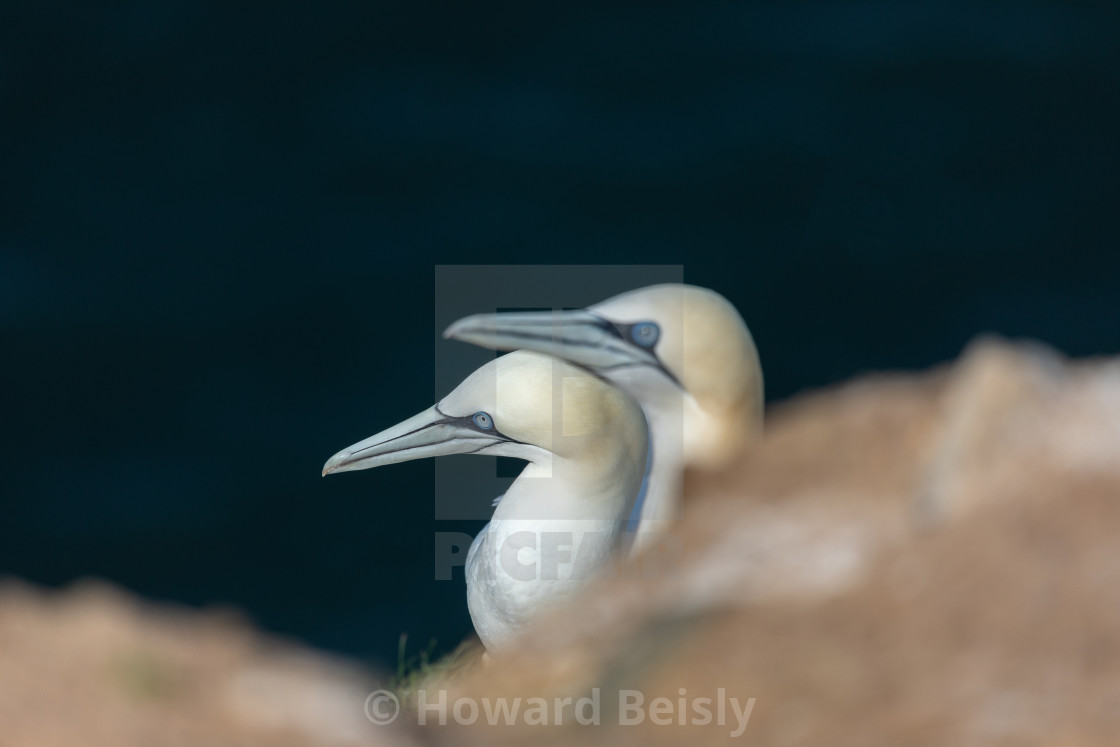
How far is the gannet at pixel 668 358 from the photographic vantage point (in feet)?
17.8

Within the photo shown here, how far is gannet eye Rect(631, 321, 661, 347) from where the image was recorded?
5539 mm

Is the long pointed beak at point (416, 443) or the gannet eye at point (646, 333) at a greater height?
the gannet eye at point (646, 333)

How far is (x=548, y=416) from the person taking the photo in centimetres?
532

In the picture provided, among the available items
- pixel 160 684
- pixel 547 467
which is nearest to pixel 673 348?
pixel 547 467

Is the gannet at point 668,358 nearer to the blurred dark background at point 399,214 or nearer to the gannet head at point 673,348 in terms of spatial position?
the gannet head at point 673,348

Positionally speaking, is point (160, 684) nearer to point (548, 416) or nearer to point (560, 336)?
point (548, 416)

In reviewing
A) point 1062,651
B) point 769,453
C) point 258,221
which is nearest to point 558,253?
point 258,221

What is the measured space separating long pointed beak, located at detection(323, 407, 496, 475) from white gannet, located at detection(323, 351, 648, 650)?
11 mm

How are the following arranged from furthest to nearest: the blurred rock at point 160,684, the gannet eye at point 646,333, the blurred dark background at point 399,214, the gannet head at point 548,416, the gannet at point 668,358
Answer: the blurred dark background at point 399,214 < the gannet eye at point 646,333 < the gannet at point 668,358 < the gannet head at point 548,416 < the blurred rock at point 160,684

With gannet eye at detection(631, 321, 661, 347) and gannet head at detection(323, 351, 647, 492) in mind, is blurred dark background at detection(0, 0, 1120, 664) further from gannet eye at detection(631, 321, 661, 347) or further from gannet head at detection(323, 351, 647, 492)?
gannet eye at detection(631, 321, 661, 347)

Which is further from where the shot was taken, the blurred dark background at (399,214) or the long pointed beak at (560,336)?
the blurred dark background at (399,214)

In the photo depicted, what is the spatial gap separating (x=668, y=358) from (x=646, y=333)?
0.46 feet

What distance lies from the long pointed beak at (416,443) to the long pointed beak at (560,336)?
0.48 meters

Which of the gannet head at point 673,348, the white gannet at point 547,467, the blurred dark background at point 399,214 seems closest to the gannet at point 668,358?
the gannet head at point 673,348
